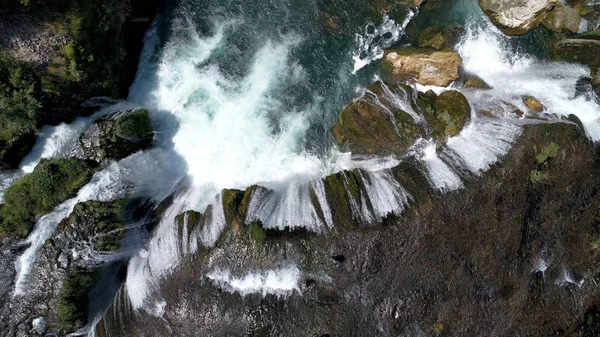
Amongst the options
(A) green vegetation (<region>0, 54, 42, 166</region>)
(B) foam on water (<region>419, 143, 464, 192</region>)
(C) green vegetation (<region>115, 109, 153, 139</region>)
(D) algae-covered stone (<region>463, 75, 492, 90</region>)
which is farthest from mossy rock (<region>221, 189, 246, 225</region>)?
(D) algae-covered stone (<region>463, 75, 492, 90</region>)

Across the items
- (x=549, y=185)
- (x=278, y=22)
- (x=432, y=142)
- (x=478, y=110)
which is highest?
(x=278, y=22)

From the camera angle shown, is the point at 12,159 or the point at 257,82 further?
the point at 257,82

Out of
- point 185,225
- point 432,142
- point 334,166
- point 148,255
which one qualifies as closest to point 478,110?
point 432,142

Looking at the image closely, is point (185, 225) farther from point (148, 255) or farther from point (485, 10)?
point (485, 10)

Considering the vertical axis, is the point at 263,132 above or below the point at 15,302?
above

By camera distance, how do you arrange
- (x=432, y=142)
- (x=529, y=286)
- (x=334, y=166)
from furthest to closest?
(x=334, y=166) < (x=432, y=142) < (x=529, y=286)

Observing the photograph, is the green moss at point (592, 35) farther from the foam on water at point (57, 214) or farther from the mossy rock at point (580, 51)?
the foam on water at point (57, 214)

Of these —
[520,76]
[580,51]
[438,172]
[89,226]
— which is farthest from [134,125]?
[580,51]
